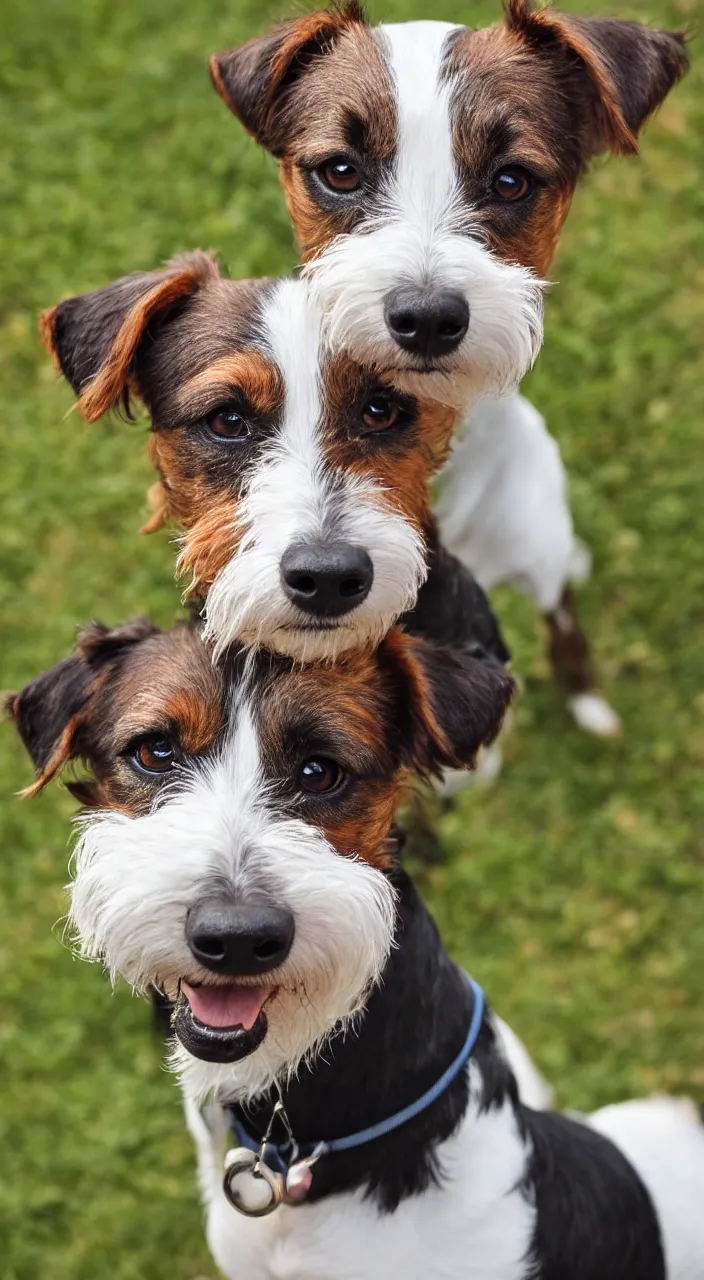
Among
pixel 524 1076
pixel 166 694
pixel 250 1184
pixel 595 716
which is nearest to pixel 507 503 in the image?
pixel 166 694

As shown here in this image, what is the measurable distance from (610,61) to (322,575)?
6.02 feet

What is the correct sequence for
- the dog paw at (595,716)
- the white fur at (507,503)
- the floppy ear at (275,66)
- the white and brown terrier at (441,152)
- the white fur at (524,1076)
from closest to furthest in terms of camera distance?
the white and brown terrier at (441,152) < the floppy ear at (275,66) < the white fur at (507,503) < the white fur at (524,1076) < the dog paw at (595,716)

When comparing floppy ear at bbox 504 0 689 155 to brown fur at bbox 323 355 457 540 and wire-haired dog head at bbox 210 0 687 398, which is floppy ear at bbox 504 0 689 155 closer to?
wire-haired dog head at bbox 210 0 687 398

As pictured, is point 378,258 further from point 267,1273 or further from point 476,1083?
point 267,1273

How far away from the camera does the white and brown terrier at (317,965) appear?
322cm

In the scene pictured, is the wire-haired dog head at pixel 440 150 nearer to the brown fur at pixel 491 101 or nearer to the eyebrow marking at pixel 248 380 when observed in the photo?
the brown fur at pixel 491 101

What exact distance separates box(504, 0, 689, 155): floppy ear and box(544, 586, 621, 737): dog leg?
8.55 feet

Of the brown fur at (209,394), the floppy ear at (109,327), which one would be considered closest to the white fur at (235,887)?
the brown fur at (209,394)

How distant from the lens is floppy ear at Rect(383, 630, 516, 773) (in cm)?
365

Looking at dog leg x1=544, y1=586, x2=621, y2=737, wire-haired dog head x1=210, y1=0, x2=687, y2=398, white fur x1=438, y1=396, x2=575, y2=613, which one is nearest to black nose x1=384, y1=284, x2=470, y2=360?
wire-haired dog head x1=210, y1=0, x2=687, y2=398

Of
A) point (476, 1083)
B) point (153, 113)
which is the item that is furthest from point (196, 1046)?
point (153, 113)

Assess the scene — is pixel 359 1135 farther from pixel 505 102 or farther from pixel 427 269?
pixel 505 102

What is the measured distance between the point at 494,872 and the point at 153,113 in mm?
4893

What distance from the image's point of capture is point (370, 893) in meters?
3.31
